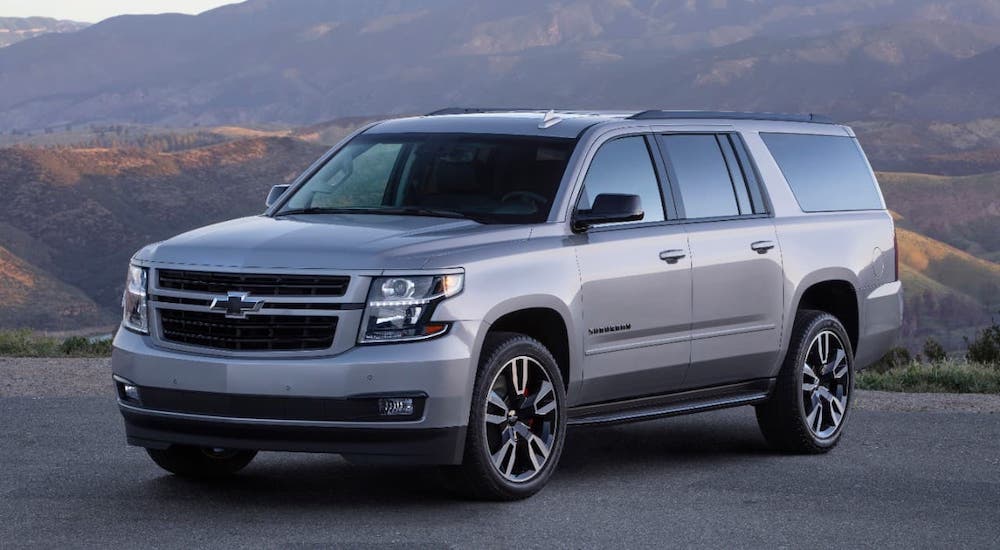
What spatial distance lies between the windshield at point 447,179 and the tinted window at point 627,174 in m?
0.19

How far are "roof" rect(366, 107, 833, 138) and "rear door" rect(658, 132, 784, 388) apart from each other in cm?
19

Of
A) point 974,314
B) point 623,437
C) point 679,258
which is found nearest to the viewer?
point 679,258

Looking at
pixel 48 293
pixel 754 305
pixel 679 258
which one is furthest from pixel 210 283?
pixel 48 293

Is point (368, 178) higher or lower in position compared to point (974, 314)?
higher

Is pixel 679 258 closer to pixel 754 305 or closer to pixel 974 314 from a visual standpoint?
pixel 754 305

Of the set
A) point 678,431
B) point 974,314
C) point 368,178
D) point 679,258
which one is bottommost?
point 974,314

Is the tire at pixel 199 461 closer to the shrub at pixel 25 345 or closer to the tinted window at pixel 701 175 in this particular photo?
the tinted window at pixel 701 175

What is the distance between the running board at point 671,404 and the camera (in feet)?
26.1

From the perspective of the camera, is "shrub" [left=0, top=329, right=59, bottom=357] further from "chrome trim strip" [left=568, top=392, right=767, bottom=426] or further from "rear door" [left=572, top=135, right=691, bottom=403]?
"rear door" [left=572, top=135, right=691, bottom=403]

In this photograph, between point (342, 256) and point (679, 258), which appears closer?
point (342, 256)

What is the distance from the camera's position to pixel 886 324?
10.2 meters

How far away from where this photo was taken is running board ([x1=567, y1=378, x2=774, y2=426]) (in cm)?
796

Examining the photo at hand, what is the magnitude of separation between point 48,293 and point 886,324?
140 metres

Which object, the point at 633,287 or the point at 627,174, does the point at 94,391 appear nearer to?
the point at 627,174
